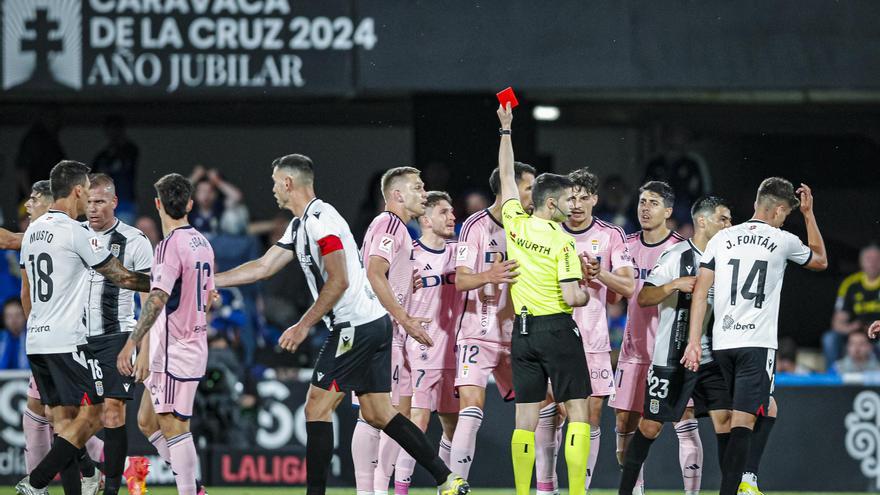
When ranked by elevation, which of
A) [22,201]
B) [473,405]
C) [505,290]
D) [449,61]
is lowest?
[473,405]

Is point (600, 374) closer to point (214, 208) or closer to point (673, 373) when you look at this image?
point (673, 373)

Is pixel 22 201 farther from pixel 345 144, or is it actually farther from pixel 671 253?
pixel 671 253

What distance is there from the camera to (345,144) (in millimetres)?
19094

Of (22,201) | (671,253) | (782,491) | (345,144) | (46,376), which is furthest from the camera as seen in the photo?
(345,144)

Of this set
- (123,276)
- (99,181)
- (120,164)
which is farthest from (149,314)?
(120,164)

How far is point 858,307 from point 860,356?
942mm

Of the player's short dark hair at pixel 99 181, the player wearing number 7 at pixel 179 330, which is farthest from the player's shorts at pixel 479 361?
the player's short dark hair at pixel 99 181

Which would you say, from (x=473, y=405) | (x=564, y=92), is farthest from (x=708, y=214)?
(x=564, y=92)

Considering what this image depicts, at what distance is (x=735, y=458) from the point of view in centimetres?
926

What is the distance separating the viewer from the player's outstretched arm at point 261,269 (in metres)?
9.32

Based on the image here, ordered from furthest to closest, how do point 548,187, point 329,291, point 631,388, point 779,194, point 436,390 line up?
point 436,390 < point 631,388 < point 779,194 < point 548,187 < point 329,291

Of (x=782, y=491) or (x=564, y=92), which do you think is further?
(x=564, y=92)

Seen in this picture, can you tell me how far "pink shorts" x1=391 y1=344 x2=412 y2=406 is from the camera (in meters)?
10.2

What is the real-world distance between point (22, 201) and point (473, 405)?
29.1ft
